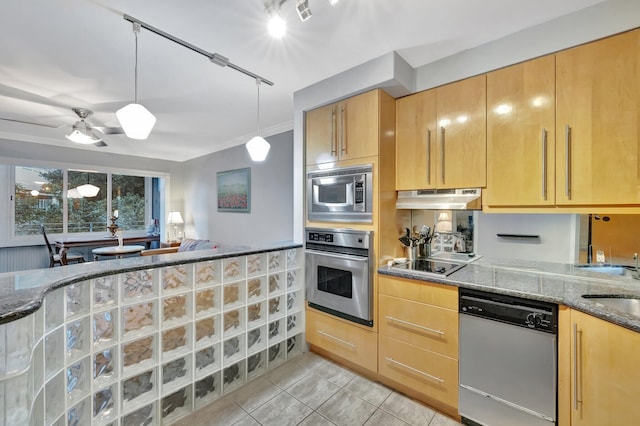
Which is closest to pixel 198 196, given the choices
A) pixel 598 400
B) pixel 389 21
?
pixel 389 21

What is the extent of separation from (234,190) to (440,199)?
3.29 meters

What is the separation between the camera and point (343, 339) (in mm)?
2240

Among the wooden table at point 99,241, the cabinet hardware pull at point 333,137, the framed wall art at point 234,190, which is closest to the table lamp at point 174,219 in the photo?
the wooden table at point 99,241

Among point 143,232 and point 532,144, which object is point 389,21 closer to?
point 532,144

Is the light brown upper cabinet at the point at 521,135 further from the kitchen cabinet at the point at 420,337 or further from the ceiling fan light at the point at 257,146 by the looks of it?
the ceiling fan light at the point at 257,146

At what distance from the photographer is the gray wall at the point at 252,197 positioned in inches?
141

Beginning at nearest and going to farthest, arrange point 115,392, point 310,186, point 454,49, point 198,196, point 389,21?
point 115,392 → point 389,21 → point 454,49 → point 310,186 → point 198,196

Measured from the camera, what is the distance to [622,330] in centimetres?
113

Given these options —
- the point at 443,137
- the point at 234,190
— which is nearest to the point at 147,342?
the point at 443,137

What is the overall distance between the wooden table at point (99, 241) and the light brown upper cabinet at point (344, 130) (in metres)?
4.31

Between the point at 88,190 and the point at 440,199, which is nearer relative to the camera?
the point at 440,199

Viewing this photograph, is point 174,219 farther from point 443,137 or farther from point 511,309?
point 511,309

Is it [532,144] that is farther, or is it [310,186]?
[310,186]

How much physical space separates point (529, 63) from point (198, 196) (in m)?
5.14
